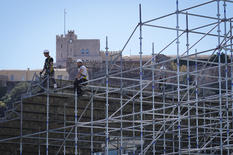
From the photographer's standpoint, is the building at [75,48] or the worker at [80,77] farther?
the building at [75,48]

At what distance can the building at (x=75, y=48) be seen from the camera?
4936 inches

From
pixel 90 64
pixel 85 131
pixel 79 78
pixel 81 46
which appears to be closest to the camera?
pixel 79 78

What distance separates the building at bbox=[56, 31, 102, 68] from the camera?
12538 centimetres

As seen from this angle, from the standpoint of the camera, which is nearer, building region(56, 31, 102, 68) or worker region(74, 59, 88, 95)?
worker region(74, 59, 88, 95)

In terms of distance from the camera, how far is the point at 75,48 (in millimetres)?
130750

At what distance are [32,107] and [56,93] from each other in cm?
100

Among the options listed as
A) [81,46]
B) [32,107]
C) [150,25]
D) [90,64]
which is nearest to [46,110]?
[32,107]

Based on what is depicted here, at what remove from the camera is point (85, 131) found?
23078 millimetres

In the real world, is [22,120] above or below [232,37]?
below

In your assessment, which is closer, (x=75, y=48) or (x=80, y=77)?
(x=80, y=77)

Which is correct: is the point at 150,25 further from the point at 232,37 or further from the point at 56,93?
the point at 56,93

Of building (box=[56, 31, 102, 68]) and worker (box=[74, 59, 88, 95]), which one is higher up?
building (box=[56, 31, 102, 68])

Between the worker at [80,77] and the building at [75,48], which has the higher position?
the building at [75,48]

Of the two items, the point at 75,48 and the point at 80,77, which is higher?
the point at 75,48
